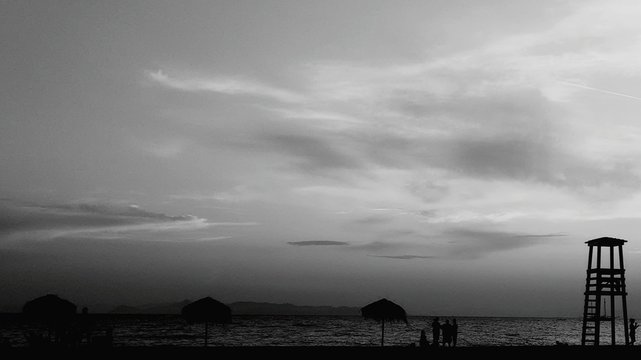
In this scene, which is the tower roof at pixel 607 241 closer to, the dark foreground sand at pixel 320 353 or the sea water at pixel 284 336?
the dark foreground sand at pixel 320 353

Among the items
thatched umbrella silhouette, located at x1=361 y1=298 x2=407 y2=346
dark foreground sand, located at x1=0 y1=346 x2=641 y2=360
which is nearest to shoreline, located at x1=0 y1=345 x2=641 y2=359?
dark foreground sand, located at x1=0 y1=346 x2=641 y2=360

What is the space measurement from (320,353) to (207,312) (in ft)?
16.3

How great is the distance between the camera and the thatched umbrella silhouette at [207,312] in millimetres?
25906

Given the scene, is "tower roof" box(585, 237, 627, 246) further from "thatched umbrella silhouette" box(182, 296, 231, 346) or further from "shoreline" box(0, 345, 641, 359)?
"thatched umbrella silhouette" box(182, 296, 231, 346)

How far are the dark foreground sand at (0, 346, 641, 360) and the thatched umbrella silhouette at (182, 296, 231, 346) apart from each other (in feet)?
4.53

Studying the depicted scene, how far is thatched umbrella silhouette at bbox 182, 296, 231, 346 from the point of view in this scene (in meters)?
25.9

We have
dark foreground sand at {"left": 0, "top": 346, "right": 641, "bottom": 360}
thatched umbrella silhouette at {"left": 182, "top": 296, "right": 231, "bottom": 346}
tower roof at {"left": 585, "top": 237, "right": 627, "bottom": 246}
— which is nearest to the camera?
dark foreground sand at {"left": 0, "top": 346, "right": 641, "bottom": 360}

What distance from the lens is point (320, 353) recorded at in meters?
24.0

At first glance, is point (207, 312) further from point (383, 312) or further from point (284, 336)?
point (284, 336)

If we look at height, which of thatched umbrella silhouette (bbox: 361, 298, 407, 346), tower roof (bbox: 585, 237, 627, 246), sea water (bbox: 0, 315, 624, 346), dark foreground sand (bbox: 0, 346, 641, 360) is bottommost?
sea water (bbox: 0, 315, 624, 346)

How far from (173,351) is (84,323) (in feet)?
13.5

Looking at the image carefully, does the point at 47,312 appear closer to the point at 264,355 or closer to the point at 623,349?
the point at 264,355

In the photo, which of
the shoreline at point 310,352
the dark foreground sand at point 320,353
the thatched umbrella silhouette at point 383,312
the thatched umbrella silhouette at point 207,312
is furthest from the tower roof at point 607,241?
the thatched umbrella silhouette at point 207,312

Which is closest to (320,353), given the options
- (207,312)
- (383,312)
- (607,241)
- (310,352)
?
(310,352)
